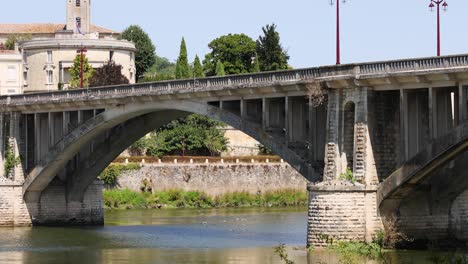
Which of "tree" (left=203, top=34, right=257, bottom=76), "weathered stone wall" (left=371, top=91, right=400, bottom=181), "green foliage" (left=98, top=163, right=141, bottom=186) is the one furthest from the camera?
"tree" (left=203, top=34, right=257, bottom=76)

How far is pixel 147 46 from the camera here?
6688 inches

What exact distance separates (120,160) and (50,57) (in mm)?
32064

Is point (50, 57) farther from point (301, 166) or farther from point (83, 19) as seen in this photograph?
point (301, 166)

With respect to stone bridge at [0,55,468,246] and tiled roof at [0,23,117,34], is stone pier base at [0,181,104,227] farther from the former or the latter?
tiled roof at [0,23,117,34]

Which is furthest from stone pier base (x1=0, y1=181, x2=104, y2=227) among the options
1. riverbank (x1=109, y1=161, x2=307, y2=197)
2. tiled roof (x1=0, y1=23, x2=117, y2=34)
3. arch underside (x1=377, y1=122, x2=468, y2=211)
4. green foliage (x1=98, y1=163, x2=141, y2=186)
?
tiled roof (x1=0, y1=23, x2=117, y2=34)

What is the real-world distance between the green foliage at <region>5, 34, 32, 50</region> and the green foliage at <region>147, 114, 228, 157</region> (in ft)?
129

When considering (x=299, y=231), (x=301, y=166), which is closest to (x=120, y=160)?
(x=299, y=231)

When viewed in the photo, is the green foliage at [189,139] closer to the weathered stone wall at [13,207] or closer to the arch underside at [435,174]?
the weathered stone wall at [13,207]

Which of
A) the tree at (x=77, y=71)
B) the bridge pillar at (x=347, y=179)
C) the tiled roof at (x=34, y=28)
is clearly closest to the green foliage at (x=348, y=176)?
the bridge pillar at (x=347, y=179)

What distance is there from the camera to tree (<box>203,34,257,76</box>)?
143 m

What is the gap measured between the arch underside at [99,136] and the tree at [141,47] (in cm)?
7917

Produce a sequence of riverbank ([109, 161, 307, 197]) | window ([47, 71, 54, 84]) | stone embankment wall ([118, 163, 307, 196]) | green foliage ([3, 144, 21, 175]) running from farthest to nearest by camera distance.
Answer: window ([47, 71, 54, 84]), stone embankment wall ([118, 163, 307, 196]), riverbank ([109, 161, 307, 197]), green foliage ([3, 144, 21, 175])

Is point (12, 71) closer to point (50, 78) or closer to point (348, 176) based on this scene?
point (50, 78)

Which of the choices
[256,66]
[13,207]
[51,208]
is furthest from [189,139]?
[13,207]
